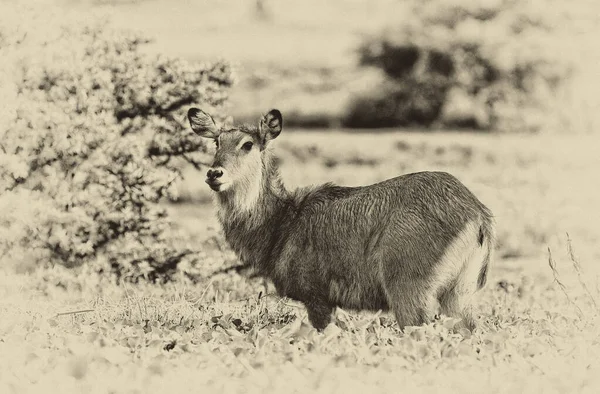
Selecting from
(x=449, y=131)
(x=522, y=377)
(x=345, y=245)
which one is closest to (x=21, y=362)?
(x=345, y=245)

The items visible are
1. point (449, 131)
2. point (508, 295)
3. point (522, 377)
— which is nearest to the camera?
point (522, 377)

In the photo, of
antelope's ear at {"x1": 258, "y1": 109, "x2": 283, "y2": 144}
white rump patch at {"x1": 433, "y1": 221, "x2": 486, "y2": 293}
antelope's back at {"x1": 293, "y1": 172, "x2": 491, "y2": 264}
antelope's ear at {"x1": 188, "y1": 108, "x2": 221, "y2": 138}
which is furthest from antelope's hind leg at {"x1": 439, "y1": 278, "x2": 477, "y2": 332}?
antelope's ear at {"x1": 188, "y1": 108, "x2": 221, "y2": 138}

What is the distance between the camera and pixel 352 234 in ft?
28.3

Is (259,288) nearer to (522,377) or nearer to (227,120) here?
(227,120)

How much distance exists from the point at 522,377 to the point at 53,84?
8817 mm

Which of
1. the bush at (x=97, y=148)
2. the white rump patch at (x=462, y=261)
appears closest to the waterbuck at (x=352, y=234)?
the white rump patch at (x=462, y=261)

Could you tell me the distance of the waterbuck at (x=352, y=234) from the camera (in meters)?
8.04

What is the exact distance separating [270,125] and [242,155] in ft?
1.49

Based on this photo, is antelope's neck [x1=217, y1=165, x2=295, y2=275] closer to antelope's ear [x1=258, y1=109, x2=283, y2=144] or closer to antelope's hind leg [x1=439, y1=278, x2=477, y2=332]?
antelope's ear [x1=258, y1=109, x2=283, y2=144]

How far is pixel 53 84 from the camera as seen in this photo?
43.6 feet

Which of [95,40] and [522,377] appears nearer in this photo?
[522,377]

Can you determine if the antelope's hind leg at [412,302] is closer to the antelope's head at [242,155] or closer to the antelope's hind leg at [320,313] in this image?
the antelope's hind leg at [320,313]

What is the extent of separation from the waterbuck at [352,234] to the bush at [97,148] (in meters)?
3.70

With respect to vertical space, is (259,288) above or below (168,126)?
below
